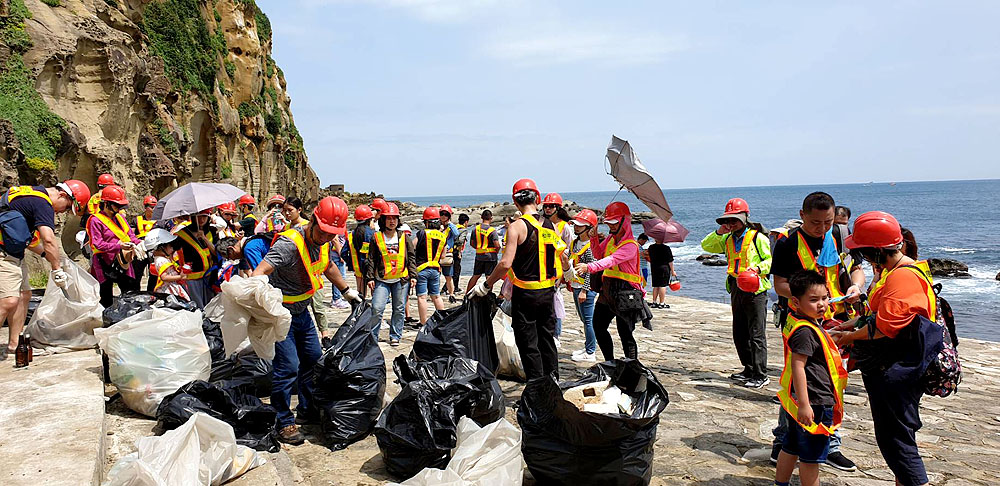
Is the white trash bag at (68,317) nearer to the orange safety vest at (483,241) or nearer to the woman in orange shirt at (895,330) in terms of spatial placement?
the orange safety vest at (483,241)

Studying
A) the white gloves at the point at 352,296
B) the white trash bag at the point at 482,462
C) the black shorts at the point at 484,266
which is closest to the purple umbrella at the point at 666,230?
the black shorts at the point at 484,266

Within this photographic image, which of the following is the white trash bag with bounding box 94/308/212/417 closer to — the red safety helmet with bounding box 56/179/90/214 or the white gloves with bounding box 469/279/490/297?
the white gloves with bounding box 469/279/490/297

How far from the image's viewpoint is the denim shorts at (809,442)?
3.17 metres

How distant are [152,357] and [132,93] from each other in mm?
13514

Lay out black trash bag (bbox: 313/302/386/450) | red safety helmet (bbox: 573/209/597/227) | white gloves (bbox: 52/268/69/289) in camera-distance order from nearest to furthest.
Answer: black trash bag (bbox: 313/302/386/450) → white gloves (bbox: 52/268/69/289) → red safety helmet (bbox: 573/209/597/227)

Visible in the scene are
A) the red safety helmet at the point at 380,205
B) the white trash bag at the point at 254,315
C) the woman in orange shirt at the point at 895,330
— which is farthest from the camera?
the red safety helmet at the point at 380,205

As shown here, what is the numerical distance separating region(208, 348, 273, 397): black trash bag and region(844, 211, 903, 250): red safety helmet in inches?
166

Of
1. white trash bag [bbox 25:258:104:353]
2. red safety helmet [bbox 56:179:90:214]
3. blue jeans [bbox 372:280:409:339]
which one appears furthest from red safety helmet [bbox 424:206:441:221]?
white trash bag [bbox 25:258:104:353]

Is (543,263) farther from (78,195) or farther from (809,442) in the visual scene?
(78,195)

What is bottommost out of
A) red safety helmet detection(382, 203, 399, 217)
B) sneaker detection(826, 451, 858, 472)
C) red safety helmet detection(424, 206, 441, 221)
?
sneaker detection(826, 451, 858, 472)

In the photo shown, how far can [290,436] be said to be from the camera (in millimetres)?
4301

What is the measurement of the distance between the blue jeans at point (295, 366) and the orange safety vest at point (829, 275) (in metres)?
3.50

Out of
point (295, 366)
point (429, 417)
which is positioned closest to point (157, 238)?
point (295, 366)

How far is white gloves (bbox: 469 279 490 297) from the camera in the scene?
4.94 metres
